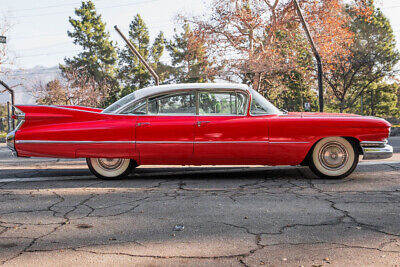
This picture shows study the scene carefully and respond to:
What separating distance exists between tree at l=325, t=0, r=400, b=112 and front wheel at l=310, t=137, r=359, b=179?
29.4 metres

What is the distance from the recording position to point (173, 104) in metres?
6.03

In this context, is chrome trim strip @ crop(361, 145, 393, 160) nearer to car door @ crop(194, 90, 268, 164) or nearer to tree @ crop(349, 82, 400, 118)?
car door @ crop(194, 90, 268, 164)

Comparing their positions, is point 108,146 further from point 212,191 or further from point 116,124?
point 212,191

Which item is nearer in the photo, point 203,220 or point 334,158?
point 203,220

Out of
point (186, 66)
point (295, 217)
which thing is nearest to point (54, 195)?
point (295, 217)

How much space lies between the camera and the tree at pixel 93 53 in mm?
51719

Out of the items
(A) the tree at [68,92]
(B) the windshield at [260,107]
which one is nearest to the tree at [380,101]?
(A) the tree at [68,92]

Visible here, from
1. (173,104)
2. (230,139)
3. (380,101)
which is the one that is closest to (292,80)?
(380,101)

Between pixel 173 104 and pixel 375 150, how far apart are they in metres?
3.07

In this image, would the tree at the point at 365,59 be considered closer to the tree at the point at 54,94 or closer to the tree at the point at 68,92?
the tree at the point at 68,92

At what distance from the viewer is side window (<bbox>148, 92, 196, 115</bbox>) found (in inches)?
236

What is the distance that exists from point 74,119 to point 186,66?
51462mm

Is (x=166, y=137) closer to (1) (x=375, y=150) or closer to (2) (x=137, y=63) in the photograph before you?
(1) (x=375, y=150)

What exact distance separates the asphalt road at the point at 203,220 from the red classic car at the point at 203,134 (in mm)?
376
